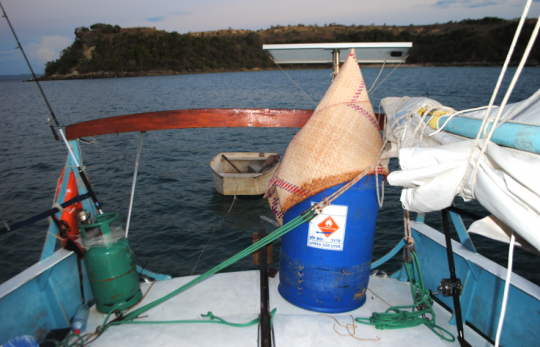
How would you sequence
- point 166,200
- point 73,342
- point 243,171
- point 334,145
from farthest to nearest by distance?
point 243,171 < point 166,200 < point 73,342 < point 334,145

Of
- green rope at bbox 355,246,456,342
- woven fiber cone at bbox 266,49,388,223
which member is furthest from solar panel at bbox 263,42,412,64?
green rope at bbox 355,246,456,342

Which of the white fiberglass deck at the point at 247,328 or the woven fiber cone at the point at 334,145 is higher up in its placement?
the woven fiber cone at the point at 334,145

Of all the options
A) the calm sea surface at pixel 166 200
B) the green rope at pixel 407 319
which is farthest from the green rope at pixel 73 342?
the calm sea surface at pixel 166 200

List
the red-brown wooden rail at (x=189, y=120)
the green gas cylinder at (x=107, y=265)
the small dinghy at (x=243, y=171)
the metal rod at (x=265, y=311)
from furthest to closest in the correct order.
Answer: the small dinghy at (x=243, y=171) < the red-brown wooden rail at (x=189, y=120) < the green gas cylinder at (x=107, y=265) < the metal rod at (x=265, y=311)

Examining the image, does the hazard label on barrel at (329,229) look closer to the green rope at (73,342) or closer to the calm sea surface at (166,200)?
the green rope at (73,342)

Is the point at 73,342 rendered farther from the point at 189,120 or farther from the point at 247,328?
the point at 189,120

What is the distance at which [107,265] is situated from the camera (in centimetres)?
339

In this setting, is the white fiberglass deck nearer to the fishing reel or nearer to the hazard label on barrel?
the fishing reel

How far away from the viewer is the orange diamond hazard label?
9.88 feet

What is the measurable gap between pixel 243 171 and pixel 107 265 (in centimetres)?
1057

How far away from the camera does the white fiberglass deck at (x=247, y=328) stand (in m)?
3.01

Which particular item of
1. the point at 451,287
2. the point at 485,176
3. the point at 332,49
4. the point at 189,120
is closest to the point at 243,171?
the point at 189,120

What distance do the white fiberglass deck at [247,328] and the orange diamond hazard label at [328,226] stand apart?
90 cm

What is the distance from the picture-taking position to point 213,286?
398 centimetres
